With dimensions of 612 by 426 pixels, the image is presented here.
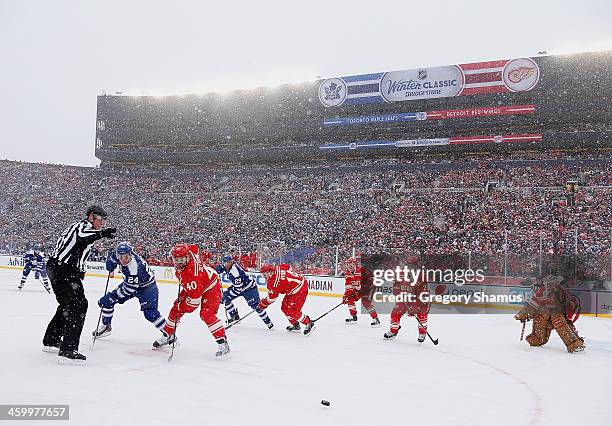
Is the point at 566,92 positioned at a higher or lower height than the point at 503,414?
higher

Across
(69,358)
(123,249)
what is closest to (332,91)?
(123,249)

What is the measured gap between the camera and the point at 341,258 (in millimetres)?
18594

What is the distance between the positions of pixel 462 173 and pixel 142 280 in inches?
984

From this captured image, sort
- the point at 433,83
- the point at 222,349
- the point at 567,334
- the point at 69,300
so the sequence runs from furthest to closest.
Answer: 1. the point at 433,83
2. the point at 567,334
3. the point at 222,349
4. the point at 69,300

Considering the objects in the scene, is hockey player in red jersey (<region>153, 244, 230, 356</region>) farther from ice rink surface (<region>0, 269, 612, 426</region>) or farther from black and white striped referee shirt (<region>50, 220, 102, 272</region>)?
black and white striped referee shirt (<region>50, 220, 102, 272</region>)

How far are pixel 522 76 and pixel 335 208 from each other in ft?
41.8

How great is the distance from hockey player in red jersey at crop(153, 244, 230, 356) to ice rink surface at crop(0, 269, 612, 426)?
1.41 feet

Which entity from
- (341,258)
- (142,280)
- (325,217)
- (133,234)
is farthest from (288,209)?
(142,280)

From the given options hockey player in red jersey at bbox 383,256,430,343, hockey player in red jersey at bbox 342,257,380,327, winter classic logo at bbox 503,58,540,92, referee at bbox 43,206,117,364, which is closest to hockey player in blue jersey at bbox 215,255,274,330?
hockey player in red jersey at bbox 342,257,380,327

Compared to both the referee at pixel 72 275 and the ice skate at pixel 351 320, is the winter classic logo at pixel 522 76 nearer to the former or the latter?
the ice skate at pixel 351 320

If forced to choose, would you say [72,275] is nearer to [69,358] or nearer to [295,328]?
[69,358]

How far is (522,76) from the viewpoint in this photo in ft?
100

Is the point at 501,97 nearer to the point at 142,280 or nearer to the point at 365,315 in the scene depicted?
the point at 365,315

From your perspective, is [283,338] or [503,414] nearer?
[503,414]
